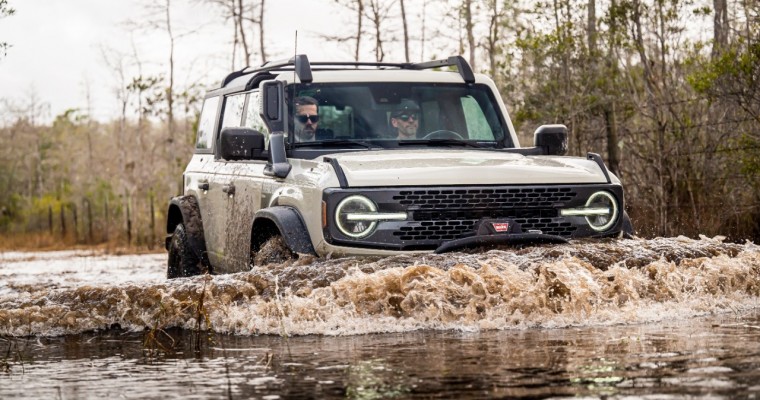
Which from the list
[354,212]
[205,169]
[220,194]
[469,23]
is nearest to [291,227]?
[354,212]

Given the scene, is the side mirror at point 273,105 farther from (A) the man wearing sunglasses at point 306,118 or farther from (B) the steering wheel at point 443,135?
(B) the steering wheel at point 443,135

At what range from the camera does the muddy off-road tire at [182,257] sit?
1077cm

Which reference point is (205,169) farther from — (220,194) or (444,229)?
(444,229)

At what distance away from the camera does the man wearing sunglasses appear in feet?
29.5

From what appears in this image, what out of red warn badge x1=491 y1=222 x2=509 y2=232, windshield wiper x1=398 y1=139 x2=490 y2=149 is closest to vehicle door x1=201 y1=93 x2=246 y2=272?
windshield wiper x1=398 y1=139 x2=490 y2=149

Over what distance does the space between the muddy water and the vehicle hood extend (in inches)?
19.0

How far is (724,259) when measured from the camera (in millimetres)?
8180

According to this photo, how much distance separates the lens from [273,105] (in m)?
8.97

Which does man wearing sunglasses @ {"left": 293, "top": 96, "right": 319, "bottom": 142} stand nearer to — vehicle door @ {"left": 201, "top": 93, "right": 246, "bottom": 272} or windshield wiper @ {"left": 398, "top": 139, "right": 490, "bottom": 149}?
windshield wiper @ {"left": 398, "top": 139, "right": 490, "bottom": 149}

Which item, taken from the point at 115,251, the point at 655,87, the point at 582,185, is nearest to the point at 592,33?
the point at 655,87

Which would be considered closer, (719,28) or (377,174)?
(377,174)

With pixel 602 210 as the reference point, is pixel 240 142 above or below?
above

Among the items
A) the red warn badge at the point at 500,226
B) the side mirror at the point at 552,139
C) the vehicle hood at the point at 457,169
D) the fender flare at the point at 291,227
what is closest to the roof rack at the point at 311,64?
the side mirror at the point at 552,139

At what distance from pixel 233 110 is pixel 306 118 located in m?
1.48
